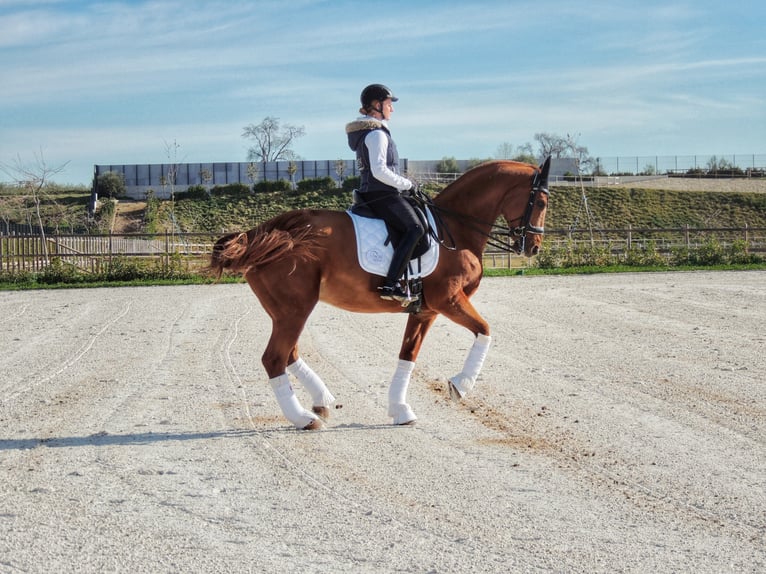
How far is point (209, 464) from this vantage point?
A: 6109 mm

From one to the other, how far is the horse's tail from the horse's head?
6.14 ft

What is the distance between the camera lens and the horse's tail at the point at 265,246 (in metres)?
7.18

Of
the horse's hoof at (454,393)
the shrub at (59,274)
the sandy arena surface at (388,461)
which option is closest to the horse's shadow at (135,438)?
the sandy arena surface at (388,461)

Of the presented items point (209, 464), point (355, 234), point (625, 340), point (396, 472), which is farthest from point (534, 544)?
point (625, 340)

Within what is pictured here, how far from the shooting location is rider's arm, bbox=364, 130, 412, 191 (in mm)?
7309

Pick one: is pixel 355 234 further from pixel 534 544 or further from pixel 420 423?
pixel 534 544

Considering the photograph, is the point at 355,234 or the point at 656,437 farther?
the point at 355,234

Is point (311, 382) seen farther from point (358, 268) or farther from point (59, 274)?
point (59, 274)

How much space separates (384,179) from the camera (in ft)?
24.0

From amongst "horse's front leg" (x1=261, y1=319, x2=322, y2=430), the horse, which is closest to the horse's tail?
the horse

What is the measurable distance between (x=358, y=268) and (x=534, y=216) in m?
1.71

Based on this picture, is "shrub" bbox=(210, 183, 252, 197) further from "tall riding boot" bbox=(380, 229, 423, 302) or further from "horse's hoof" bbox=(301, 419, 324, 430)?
"horse's hoof" bbox=(301, 419, 324, 430)

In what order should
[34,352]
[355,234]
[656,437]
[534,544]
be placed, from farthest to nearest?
[34,352], [355,234], [656,437], [534,544]

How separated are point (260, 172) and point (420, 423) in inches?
3232
